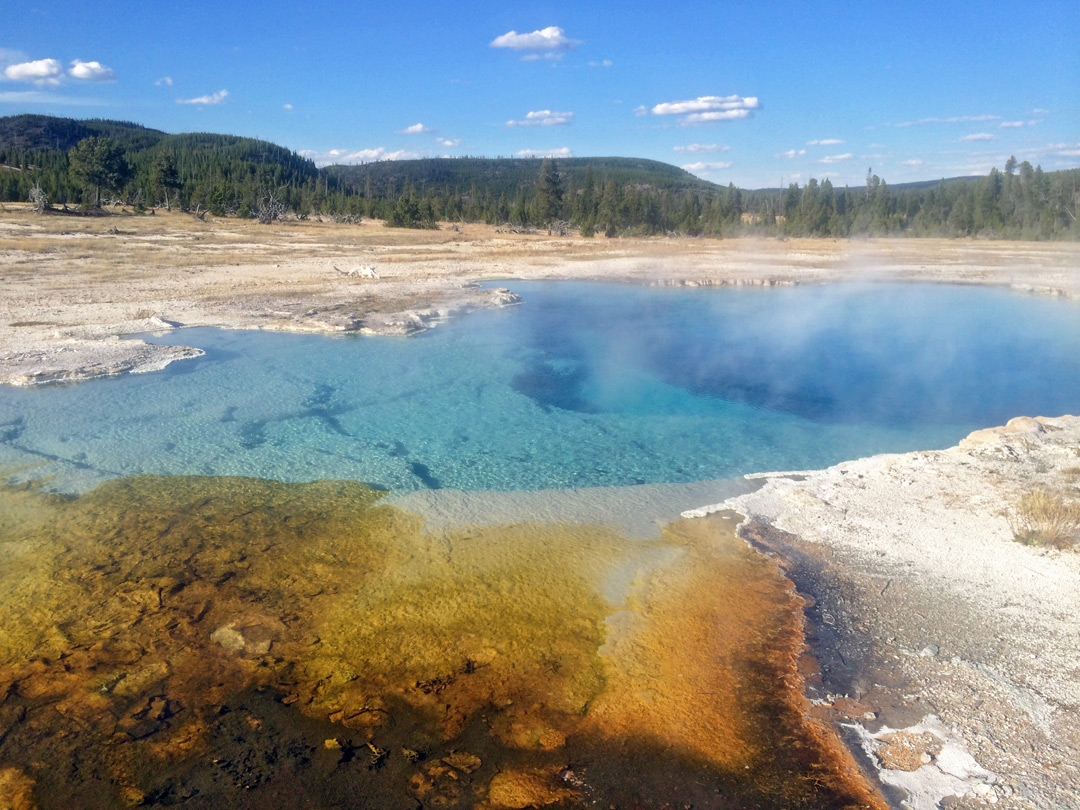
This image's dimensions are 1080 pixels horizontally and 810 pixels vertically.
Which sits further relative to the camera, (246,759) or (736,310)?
(736,310)

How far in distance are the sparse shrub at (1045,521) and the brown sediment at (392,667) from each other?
2.01 m

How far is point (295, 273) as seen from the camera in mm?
19031

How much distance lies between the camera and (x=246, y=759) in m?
3.32

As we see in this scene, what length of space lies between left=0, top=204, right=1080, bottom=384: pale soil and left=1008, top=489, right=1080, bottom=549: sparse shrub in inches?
387

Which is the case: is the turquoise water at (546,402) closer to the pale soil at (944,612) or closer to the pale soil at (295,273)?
the pale soil at (295,273)

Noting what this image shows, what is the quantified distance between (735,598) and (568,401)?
4925mm

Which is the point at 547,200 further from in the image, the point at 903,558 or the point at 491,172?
the point at 491,172

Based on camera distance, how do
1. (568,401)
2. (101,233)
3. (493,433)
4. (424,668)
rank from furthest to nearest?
1. (101,233)
2. (568,401)
3. (493,433)
4. (424,668)

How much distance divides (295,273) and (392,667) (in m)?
16.9

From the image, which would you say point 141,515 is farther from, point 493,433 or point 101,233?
point 101,233

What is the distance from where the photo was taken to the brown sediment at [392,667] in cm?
322

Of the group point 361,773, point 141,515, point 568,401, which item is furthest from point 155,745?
point 568,401

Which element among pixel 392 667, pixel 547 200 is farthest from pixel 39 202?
pixel 392 667

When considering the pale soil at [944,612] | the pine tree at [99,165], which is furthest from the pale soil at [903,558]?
the pine tree at [99,165]
